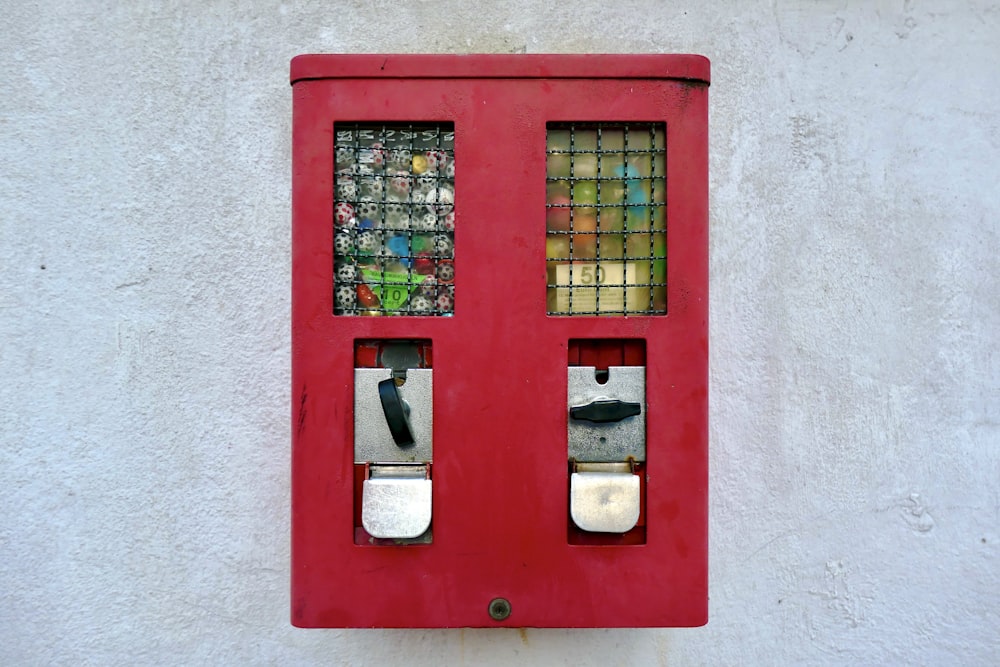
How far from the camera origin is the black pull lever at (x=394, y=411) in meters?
1.14

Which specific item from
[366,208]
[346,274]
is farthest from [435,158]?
[346,274]

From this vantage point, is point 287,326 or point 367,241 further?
point 287,326

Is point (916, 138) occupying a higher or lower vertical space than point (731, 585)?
higher

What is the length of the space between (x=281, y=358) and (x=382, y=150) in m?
0.60

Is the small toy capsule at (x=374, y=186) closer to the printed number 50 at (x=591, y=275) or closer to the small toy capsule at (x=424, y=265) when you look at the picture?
the small toy capsule at (x=424, y=265)

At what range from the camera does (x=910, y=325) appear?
1589 mm

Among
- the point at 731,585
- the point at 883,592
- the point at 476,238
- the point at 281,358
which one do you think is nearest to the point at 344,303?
the point at 476,238

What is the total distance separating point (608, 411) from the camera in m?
1.17

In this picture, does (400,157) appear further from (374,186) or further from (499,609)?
(499,609)

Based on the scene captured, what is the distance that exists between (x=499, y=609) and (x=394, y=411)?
1.30 ft

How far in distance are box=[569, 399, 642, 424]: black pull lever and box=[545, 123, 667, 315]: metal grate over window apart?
16 cm

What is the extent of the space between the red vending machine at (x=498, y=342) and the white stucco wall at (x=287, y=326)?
16.5 inches

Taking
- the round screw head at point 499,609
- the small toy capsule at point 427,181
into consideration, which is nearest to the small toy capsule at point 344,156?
→ the small toy capsule at point 427,181

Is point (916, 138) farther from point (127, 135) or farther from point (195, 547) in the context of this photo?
point (195, 547)
